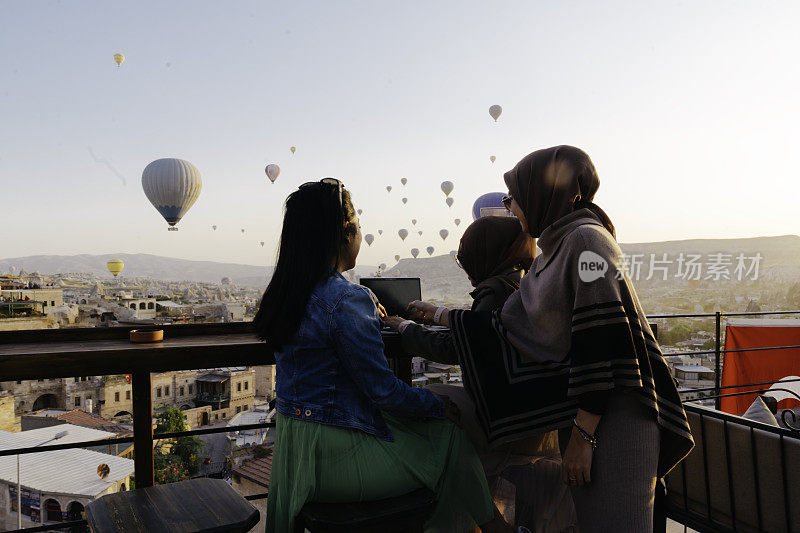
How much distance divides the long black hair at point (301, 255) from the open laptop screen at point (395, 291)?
1.87 ft

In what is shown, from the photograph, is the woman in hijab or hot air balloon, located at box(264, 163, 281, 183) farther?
hot air balloon, located at box(264, 163, 281, 183)

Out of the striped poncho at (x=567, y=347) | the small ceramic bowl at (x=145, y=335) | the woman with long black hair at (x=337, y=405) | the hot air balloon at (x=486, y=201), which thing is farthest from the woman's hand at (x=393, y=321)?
the hot air balloon at (x=486, y=201)

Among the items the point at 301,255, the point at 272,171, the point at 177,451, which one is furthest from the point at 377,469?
the point at 177,451

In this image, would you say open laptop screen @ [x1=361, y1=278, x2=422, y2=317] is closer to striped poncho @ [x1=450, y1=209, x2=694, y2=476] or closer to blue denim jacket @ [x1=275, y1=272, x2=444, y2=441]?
striped poncho @ [x1=450, y1=209, x2=694, y2=476]

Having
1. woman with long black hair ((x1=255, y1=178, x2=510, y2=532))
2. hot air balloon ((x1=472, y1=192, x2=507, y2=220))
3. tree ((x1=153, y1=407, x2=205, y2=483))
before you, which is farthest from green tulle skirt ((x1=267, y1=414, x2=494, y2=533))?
tree ((x1=153, y1=407, x2=205, y2=483))

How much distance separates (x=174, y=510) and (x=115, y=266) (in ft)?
114

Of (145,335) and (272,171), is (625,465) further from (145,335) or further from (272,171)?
(272,171)

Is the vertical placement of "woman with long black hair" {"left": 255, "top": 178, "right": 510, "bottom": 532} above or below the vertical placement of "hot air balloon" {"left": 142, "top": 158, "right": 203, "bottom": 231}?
below

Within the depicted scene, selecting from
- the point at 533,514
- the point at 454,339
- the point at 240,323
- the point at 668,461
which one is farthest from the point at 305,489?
the point at 240,323

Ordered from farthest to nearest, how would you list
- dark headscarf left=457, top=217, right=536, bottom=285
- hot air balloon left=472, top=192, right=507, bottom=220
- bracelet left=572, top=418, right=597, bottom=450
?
hot air balloon left=472, top=192, right=507, bottom=220 < dark headscarf left=457, top=217, right=536, bottom=285 < bracelet left=572, top=418, right=597, bottom=450

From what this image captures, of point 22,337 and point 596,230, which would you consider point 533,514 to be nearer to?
point 596,230

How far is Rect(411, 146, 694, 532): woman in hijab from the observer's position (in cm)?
131

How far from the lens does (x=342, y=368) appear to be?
144 centimetres

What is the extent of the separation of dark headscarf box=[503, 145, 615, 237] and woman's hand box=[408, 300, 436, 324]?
1.76 feet
